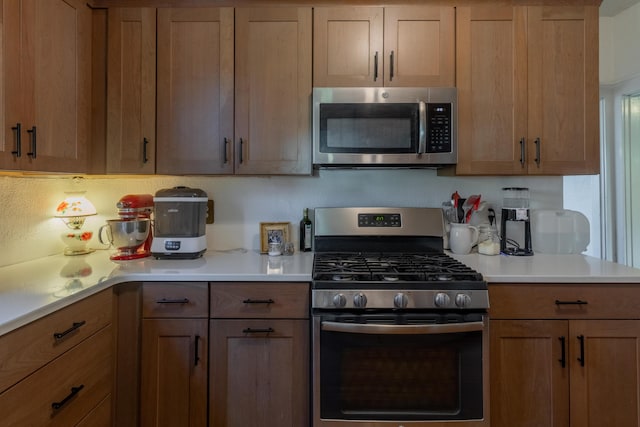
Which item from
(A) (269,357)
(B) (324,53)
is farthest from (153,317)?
(B) (324,53)

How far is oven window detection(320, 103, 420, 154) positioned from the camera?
175cm

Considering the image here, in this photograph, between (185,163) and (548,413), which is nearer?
(548,413)

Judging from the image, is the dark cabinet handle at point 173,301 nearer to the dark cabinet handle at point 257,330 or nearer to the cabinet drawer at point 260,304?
the cabinet drawer at point 260,304

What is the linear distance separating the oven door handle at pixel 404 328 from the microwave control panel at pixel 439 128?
851 mm

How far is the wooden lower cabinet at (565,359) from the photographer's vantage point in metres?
1.46

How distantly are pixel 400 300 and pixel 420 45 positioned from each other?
131 centimetres

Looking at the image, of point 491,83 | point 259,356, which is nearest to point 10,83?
point 259,356

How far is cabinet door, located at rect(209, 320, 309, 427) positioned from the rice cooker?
0.52 meters

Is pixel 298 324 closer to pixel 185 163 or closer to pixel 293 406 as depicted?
pixel 293 406

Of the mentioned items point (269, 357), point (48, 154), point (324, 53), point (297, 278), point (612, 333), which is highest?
point (324, 53)

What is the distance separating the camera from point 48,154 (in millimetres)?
1525

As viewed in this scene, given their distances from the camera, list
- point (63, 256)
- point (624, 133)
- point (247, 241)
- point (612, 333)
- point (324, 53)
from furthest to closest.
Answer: point (624, 133) < point (247, 241) < point (63, 256) < point (324, 53) < point (612, 333)

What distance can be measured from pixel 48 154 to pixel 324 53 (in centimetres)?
137

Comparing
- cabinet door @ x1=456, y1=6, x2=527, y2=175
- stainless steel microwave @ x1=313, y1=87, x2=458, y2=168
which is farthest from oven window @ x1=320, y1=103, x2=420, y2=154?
cabinet door @ x1=456, y1=6, x2=527, y2=175
